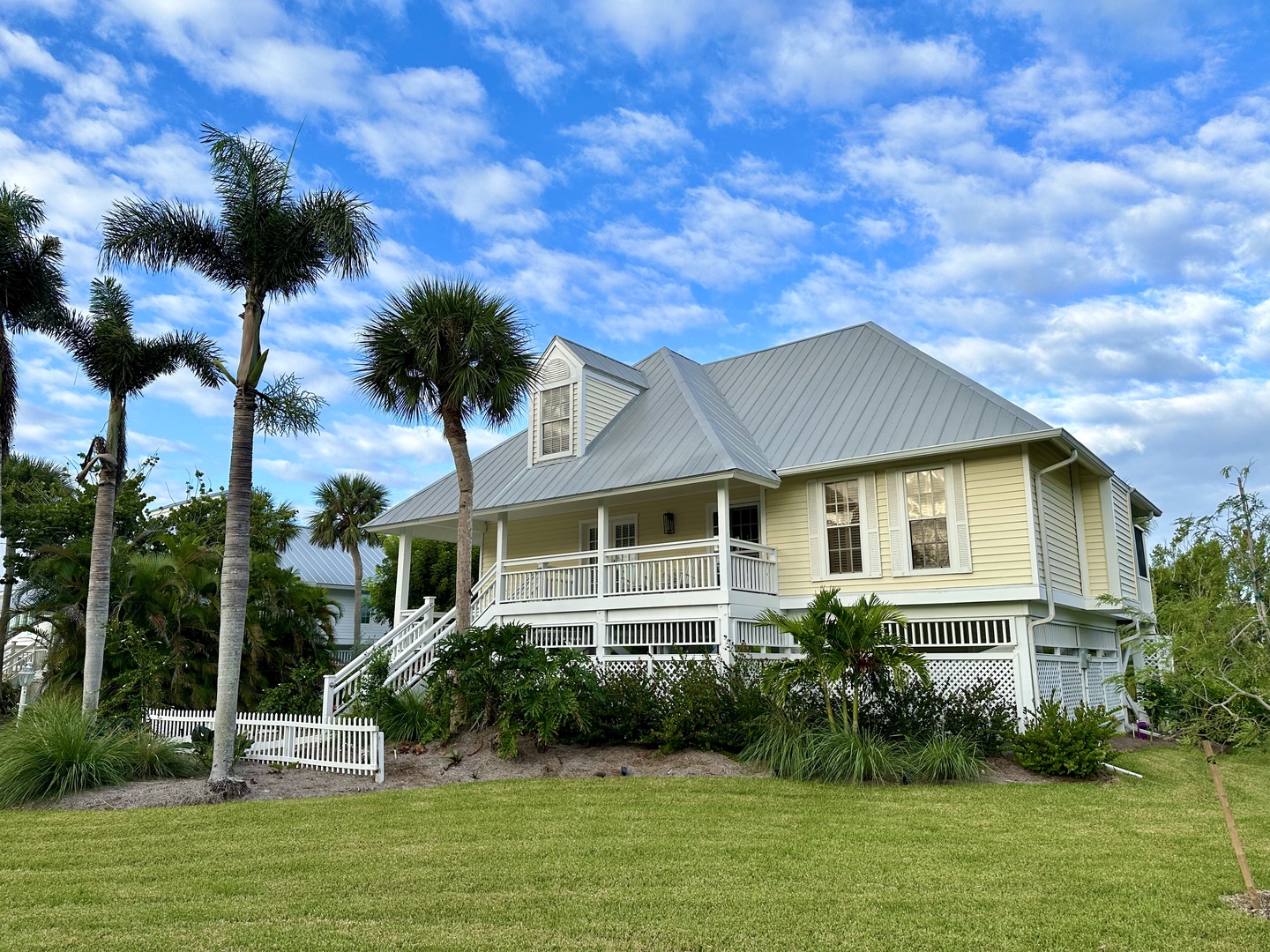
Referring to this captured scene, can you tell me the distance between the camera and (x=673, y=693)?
14422mm

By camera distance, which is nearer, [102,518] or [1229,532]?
[1229,532]

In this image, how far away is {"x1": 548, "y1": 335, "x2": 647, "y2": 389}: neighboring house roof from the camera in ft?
68.7

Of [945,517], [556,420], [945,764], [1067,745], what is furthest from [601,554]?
[1067,745]

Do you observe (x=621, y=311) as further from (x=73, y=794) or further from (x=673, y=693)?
(x=73, y=794)

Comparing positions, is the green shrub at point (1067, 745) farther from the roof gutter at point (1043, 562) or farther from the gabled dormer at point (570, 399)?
the gabled dormer at point (570, 399)

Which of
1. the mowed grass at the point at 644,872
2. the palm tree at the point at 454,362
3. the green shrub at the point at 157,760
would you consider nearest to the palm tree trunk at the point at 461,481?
the palm tree at the point at 454,362

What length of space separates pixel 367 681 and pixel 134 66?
397 inches

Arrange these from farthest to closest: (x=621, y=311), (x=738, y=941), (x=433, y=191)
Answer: (x=621, y=311)
(x=433, y=191)
(x=738, y=941)

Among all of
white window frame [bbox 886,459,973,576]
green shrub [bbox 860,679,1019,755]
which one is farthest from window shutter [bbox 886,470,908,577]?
green shrub [bbox 860,679,1019,755]

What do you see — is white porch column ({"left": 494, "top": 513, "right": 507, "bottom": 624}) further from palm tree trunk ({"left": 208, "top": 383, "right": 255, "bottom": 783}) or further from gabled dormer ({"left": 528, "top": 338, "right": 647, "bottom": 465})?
palm tree trunk ({"left": 208, "top": 383, "right": 255, "bottom": 783})

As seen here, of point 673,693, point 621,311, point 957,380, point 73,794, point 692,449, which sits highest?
point 621,311

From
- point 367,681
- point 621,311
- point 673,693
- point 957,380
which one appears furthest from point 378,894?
point 621,311

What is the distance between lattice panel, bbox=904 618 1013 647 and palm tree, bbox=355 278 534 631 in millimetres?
8144

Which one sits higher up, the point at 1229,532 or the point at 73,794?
the point at 1229,532
